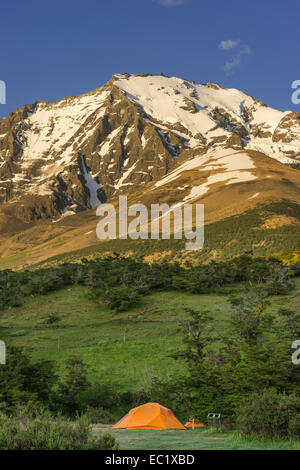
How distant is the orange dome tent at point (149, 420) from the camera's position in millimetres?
18109

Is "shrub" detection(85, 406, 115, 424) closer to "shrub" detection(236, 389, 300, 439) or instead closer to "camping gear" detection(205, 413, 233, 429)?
"camping gear" detection(205, 413, 233, 429)

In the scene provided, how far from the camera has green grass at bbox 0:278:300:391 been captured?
33.2 metres

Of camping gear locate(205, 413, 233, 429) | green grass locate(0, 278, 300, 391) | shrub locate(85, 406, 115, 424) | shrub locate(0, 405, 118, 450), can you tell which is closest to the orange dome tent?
camping gear locate(205, 413, 233, 429)

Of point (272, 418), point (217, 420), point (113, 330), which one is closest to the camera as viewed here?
point (272, 418)

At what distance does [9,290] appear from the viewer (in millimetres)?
63125

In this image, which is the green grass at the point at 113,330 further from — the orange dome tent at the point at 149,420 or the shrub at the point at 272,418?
the shrub at the point at 272,418

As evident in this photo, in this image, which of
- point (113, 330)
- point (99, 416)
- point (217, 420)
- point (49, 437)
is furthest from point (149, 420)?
point (113, 330)

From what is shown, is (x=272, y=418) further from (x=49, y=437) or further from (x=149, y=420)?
(x=49, y=437)

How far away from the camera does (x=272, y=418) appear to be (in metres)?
13.2

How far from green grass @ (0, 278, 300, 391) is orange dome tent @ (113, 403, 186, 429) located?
8117 millimetres

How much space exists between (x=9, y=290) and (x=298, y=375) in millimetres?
49550

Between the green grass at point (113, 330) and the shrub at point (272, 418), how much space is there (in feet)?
46.8

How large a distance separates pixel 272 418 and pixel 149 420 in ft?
22.0
